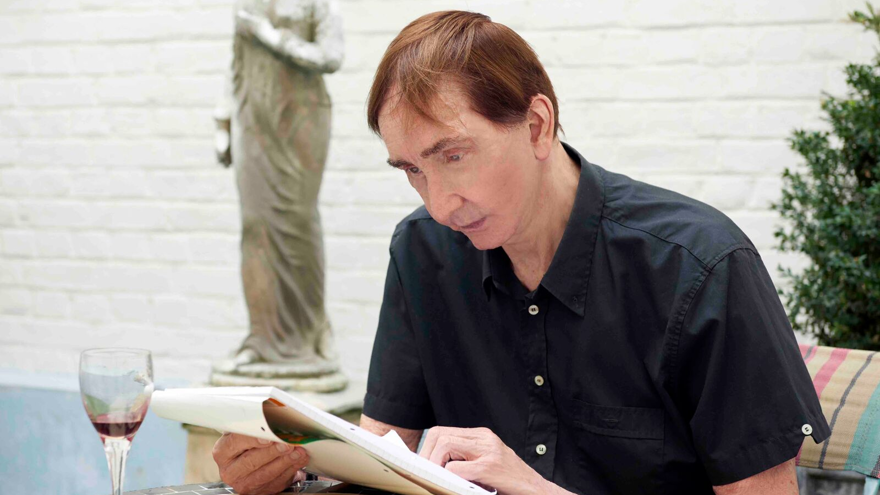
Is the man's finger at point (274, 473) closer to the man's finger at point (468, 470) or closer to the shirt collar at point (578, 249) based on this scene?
the man's finger at point (468, 470)

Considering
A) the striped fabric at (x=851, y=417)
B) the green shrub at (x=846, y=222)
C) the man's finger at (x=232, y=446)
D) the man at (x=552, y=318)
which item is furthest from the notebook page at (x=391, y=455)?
the green shrub at (x=846, y=222)

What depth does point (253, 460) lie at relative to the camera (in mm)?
1146

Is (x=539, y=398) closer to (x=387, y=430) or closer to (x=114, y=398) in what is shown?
(x=387, y=430)

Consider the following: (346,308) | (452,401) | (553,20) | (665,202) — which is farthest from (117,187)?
(665,202)

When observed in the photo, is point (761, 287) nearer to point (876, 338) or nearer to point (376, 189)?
point (876, 338)

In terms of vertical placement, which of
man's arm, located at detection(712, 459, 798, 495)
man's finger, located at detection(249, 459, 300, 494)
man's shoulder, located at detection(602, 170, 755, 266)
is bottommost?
man's finger, located at detection(249, 459, 300, 494)

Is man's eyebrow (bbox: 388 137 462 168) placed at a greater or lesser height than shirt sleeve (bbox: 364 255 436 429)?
greater

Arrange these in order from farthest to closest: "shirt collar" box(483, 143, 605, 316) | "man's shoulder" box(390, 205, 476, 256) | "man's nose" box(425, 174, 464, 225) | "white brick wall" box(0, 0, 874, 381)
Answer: "white brick wall" box(0, 0, 874, 381), "man's shoulder" box(390, 205, 476, 256), "shirt collar" box(483, 143, 605, 316), "man's nose" box(425, 174, 464, 225)

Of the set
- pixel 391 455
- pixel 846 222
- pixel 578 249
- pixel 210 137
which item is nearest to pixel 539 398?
pixel 578 249

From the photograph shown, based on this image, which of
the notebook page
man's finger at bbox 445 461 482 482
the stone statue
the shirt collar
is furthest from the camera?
the stone statue

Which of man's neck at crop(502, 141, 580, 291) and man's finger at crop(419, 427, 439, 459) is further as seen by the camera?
man's neck at crop(502, 141, 580, 291)

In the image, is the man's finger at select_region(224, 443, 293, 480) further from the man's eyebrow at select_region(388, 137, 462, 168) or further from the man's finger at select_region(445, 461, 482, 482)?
the man's eyebrow at select_region(388, 137, 462, 168)

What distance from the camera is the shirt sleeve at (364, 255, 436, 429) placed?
1.48 metres

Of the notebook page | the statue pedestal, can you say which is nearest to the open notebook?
the notebook page
